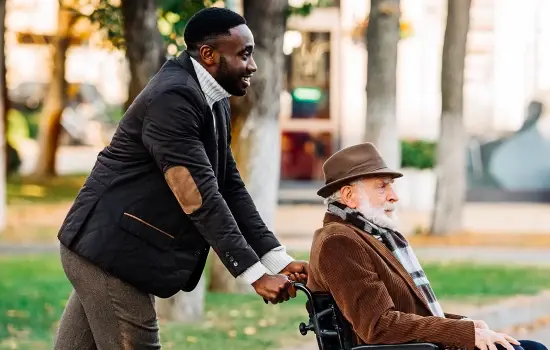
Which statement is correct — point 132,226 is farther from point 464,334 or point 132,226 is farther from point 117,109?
point 117,109

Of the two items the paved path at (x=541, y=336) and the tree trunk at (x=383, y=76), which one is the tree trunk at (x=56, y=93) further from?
the paved path at (x=541, y=336)

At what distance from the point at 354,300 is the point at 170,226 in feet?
2.10

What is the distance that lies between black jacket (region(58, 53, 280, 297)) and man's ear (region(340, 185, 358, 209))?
1.43 feet

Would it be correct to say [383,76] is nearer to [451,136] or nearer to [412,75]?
[451,136]

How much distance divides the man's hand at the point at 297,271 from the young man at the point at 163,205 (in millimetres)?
281

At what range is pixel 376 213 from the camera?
5039 mm

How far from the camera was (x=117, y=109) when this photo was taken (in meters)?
45.4

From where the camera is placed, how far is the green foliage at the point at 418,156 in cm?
2545

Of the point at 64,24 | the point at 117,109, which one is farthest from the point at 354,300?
the point at 117,109

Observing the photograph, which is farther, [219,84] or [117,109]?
[117,109]

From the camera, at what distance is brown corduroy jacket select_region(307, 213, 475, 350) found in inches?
188

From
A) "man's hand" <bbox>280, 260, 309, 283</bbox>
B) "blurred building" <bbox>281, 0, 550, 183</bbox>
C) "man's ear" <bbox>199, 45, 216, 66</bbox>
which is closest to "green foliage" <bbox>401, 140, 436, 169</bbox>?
"blurred building" <bbox>281, 0, 550, 183</bbox>

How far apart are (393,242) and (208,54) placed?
0.90m

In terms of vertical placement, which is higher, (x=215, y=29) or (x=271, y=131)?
(x=215, y=29)
